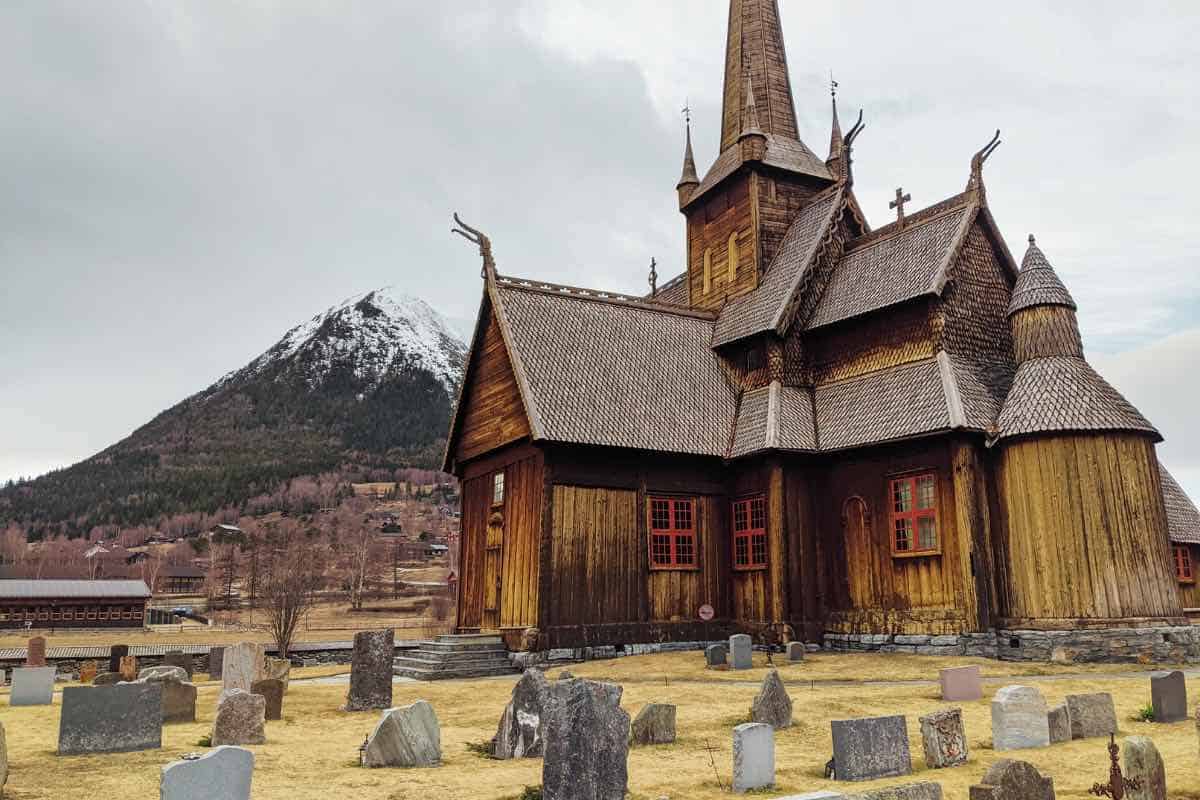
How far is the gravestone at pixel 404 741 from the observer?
31.4 ft

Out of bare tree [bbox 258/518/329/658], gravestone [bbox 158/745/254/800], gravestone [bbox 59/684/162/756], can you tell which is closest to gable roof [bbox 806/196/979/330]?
gravestone [bbox 59/684/162/756]

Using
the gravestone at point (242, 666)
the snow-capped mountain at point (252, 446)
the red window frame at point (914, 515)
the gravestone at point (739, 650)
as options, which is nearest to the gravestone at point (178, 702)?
the gravestone at point (242, 666)

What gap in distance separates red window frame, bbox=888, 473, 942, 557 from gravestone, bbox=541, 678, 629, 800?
1427 centimetres

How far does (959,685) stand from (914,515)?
25.4ft

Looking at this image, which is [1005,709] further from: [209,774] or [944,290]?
[944,290]

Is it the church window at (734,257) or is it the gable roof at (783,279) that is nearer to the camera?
the gable roof at (783,279)

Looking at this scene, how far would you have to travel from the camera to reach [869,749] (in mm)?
8828

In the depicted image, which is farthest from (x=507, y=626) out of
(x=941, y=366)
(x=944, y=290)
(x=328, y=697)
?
(x=944, y=290)

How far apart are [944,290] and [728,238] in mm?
8977

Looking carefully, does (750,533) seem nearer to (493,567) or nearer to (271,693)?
(493,567)

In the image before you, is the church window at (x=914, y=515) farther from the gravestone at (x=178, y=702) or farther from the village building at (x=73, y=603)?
the village building at (x=73, y=603)

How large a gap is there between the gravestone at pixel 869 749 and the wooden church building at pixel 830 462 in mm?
11465

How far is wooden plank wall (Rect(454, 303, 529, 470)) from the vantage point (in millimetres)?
23250

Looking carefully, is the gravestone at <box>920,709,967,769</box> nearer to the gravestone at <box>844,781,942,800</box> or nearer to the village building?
the gravestone at <box>844,781,942,800</box>
